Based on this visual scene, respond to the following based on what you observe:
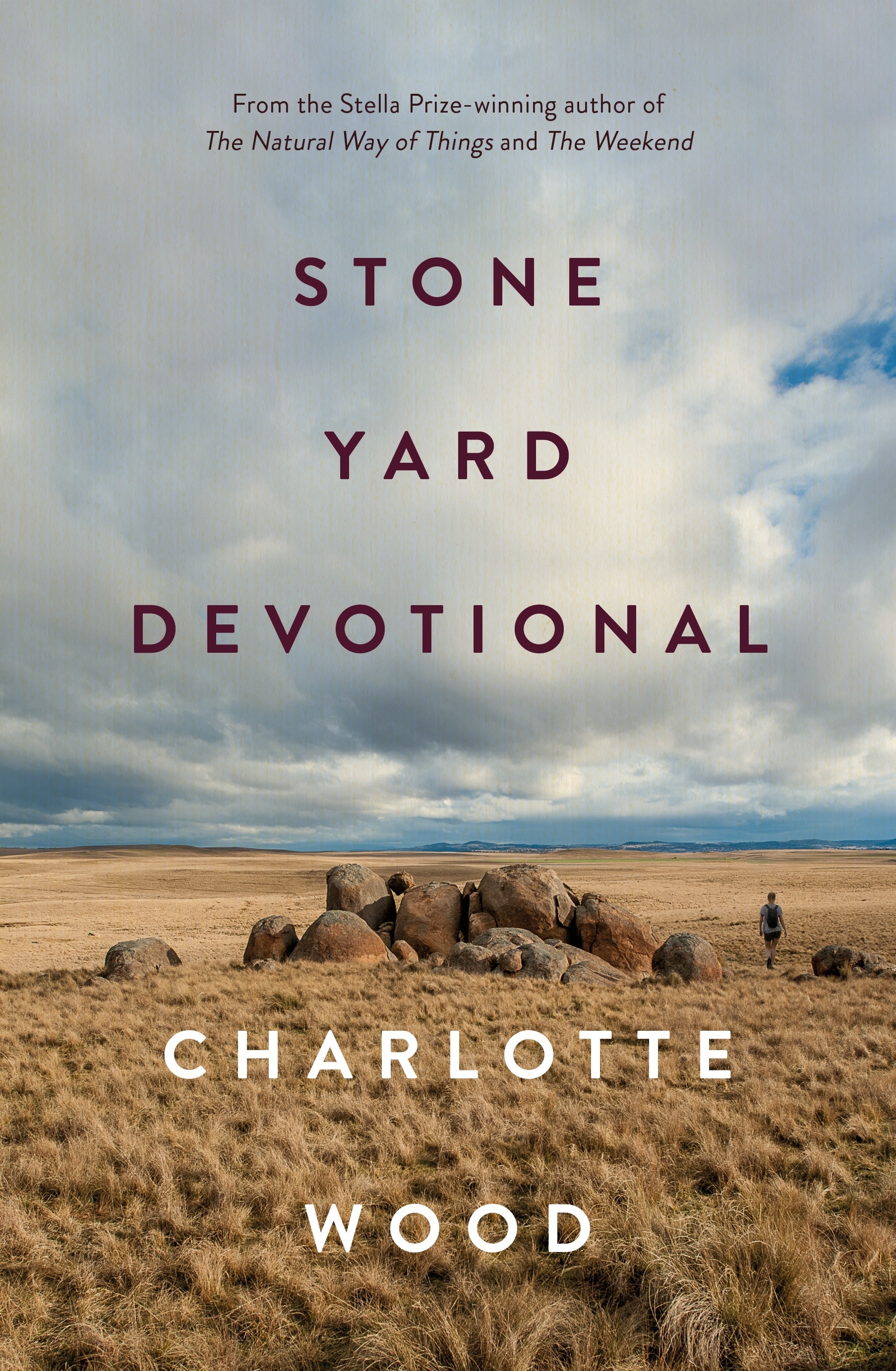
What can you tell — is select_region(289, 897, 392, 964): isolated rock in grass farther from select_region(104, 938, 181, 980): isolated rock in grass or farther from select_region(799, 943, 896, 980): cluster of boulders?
select_region(799, 943, 896, 980): cluster of boulders

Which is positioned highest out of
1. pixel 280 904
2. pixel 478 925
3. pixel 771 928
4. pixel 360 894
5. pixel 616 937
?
pixel 360 894

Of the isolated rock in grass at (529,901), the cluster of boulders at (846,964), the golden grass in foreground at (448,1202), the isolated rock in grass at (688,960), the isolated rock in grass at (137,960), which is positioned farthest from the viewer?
the isolated rock in grass at (529,901)

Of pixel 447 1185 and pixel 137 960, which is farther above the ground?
pixel 447 1185

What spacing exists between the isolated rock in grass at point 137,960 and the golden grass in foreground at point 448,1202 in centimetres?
675

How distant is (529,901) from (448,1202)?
682 inches

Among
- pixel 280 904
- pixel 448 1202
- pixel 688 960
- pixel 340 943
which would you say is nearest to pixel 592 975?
pixel 688 960

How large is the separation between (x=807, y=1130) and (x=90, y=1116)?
31.4 feet

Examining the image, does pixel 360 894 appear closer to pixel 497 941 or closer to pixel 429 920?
pixel 429 920

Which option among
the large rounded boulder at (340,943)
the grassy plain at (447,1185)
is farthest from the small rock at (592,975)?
the large rounded boulder at (340,943)

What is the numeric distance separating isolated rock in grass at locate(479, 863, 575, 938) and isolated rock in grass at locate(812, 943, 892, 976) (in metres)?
7.58

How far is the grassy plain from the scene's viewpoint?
226 inches

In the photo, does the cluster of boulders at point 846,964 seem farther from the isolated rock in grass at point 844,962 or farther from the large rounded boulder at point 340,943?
the large rounded boulder at point 340,943

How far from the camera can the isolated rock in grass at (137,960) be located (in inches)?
872

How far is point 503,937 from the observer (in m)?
23.5
